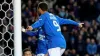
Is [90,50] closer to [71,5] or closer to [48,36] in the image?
[71,5]

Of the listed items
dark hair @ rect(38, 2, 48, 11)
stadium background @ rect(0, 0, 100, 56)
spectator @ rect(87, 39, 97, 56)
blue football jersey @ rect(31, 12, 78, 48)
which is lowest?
spectator @ rect(87, 39, 97, 56)

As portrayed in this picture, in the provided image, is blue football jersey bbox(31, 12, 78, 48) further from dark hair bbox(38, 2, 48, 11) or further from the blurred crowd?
the blurred crowd

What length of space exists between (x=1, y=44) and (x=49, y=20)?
0.85 metres

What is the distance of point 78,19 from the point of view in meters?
14.6

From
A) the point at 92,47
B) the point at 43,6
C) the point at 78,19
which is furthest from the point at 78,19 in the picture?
the point at 43,6

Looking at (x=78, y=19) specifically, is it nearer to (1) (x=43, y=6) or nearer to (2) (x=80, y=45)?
(2) (x=80, y=45)

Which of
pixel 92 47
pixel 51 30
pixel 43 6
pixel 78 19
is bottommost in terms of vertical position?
pixel 92 47

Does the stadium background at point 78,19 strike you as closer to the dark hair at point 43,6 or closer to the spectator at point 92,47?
the spectator at point 92,47

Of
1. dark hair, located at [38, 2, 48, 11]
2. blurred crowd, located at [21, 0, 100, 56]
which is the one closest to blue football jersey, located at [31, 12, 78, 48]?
dark hair, located at [38, 2, 48, 11]

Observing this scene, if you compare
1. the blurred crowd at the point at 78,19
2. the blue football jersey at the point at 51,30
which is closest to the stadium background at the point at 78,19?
the blurred crowd at the point at 78,19

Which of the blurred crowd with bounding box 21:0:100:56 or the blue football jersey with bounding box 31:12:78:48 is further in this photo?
the blurred crowd with bounding box 21:0:100:56

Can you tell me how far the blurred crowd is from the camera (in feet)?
43.7

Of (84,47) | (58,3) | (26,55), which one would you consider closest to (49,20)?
(26,55)

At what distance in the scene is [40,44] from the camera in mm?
7320
